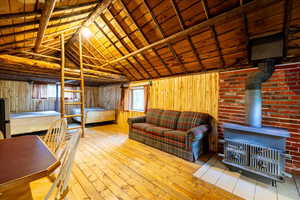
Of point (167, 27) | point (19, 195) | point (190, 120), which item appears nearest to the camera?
point (19, 195)

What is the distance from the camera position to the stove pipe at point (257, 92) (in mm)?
2127

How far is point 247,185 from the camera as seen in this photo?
1907 mm

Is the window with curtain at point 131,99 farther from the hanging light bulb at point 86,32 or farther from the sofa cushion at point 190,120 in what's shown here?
the hanging light bulb at point 86,32

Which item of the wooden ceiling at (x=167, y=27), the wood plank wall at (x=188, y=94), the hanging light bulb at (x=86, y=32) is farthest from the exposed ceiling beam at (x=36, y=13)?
the wood plank wall at (x=188, y=94)

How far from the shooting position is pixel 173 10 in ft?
7.64

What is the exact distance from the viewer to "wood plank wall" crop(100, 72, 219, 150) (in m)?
3.20

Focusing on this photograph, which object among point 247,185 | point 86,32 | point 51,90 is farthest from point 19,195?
point 51,90

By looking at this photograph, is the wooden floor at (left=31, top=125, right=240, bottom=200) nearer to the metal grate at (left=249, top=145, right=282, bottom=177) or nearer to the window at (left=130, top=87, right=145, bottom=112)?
the metal grate at (left=249, top=145, right=282, bottom=177)

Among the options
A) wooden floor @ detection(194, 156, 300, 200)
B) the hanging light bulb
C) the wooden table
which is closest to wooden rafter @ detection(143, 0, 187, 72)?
the hanging light bulb

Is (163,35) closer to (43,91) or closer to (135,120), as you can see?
(135,120)

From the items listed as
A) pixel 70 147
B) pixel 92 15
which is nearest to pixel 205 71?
pixel 92 15

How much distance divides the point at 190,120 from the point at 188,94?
84 centimetres

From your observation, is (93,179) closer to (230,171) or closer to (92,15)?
(230,171)

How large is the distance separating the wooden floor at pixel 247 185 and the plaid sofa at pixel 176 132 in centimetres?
50
